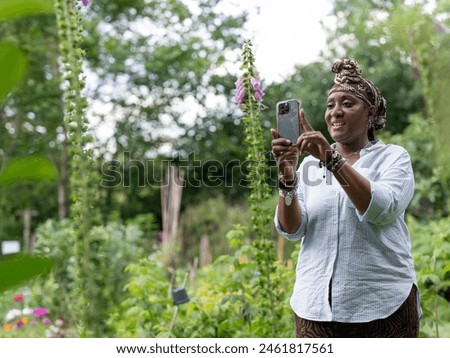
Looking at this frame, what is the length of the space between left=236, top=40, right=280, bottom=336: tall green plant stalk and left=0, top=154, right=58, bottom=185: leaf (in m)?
1.45

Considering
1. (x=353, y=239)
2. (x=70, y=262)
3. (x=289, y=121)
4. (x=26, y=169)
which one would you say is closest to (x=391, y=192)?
(x=353, y=239)

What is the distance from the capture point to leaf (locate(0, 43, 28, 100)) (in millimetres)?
234

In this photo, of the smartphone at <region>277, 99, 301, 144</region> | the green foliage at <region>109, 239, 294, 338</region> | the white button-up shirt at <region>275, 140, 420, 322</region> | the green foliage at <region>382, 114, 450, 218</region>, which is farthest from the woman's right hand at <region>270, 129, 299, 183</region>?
the green foliage at <region>382, 114, 450, 218</region>

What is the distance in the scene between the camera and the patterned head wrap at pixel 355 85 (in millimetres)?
1312

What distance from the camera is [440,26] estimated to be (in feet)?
2.29

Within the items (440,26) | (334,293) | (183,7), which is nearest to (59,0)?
(440,26)

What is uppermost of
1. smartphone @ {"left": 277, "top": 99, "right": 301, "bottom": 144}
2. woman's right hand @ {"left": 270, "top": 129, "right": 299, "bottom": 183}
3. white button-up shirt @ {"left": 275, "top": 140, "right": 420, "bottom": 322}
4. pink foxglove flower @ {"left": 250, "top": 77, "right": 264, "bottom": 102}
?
pink foxglove flower @ {"left": 250, "top": 77, "right": 264, "bottom": 102}

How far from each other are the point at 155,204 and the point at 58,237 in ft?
8.29

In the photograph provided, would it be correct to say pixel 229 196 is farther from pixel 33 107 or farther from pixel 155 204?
pixel 33 107

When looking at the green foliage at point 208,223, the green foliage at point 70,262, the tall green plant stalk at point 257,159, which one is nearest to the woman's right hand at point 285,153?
the tall green plant stalk at point 257,159

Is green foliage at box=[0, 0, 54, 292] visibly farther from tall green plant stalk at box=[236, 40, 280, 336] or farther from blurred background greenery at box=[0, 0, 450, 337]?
blurred background greenery at box=[0, 0, 450, 337]

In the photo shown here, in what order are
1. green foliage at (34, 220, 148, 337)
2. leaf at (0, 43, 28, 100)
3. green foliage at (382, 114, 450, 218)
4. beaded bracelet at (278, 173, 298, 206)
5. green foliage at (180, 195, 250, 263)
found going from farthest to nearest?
green foliage at (180, 195, 250, 263) < green foliage at (382, 114, 450, 218) < green foliage at (34, 220, 148, 337) < beaded bracelet at (278, 173, 298, 206) < leaf at (0, 43, 28, 100)

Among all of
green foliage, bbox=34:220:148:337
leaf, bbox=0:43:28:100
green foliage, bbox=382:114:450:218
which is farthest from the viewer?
green foliage, bbox=382:114:450:218

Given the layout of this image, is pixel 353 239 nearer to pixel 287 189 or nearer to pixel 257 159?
pixel 287 189
